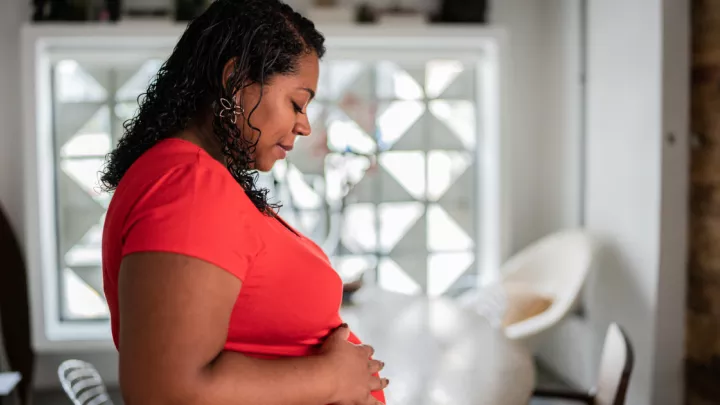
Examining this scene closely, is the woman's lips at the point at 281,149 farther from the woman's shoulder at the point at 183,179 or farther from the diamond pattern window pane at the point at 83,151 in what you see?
the diamond pattern window pane at the point at 83,151

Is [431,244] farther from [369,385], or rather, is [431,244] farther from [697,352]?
[369,385]

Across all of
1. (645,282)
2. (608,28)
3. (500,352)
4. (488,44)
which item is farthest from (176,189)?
(488,44)

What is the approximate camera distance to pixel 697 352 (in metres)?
3.18

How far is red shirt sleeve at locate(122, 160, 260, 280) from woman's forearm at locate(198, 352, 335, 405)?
0.38 feet

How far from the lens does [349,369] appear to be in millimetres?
999

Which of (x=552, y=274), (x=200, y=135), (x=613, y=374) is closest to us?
(x=200, y=135)

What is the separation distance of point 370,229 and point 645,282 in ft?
6.34

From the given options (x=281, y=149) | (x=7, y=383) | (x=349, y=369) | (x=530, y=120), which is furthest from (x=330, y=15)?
(x=349, y=369)

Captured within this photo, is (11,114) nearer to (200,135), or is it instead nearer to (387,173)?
(387,173)

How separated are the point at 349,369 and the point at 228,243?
0.30 metres

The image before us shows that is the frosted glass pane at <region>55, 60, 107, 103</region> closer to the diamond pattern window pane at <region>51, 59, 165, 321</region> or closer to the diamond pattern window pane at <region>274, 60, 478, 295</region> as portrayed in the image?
the diamond pattern window pane at <region>51, 59, 165, 321</region>

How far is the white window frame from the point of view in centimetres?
392

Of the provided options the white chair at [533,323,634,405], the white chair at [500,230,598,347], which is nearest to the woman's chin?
the white chair at [533,323,634,405]

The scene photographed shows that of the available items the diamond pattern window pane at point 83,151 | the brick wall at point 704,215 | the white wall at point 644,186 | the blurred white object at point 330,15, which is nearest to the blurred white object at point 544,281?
the white wall at point 644,186
